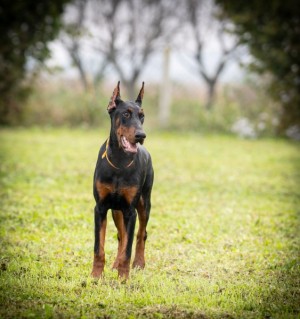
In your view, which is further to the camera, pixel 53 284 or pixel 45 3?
pixel 45 3

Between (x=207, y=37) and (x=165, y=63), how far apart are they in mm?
5766

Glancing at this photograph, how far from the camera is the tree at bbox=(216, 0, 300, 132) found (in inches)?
701

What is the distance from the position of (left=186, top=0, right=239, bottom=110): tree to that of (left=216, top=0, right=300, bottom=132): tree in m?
5.43

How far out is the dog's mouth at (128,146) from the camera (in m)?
4.58

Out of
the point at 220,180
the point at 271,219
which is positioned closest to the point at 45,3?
the point at 220,180

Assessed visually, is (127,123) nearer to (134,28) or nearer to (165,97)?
(165,97)

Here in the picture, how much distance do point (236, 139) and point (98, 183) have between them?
13.7 m

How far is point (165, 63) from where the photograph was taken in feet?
65.1

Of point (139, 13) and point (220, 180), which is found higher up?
point (139, 13)

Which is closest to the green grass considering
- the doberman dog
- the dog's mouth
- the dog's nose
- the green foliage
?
the doberman dog

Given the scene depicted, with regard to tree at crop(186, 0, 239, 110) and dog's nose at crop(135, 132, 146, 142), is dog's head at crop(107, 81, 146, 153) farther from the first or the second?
tree at crop(186, 0, 239, 110)

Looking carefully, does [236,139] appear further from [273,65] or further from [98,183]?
[98,183]

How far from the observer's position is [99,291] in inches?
177

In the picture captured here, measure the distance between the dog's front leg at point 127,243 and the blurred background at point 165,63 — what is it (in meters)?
13.9
